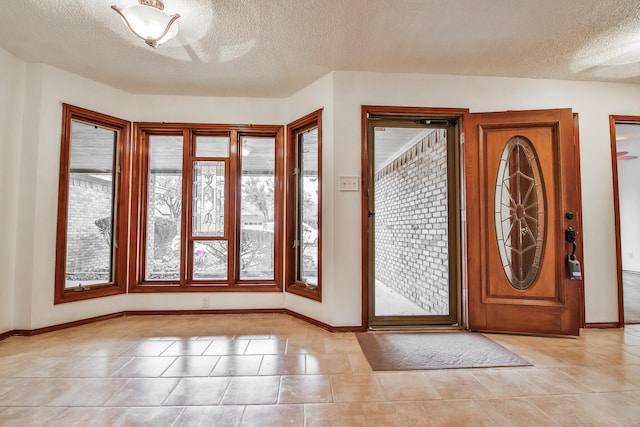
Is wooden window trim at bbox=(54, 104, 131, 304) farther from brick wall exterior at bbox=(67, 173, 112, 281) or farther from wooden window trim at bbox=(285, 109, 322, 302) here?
wooden window trim at bbox=(285, 109, 322, 302)

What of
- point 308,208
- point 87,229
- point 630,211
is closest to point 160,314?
point 87,229

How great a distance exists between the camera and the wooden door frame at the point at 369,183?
10.1ft

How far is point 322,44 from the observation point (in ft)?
8.89

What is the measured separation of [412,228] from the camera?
15.9ft

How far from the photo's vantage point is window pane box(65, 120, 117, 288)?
331 centimetres

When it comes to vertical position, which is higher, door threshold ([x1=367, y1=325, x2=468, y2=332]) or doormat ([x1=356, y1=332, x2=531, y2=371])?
door threshold ([x1=367, y1=325, x2=468, y2=332])

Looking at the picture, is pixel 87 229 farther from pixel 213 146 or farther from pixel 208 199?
pixel 213 146

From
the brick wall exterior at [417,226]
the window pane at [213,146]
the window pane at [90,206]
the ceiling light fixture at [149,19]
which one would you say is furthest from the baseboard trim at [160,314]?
the ceiling light fixture at [149,19]

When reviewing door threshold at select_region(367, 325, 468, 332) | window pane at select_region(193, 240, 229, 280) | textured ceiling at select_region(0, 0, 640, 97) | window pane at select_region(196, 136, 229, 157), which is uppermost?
textured ceiling at select_region(0, 0, 640, 97)

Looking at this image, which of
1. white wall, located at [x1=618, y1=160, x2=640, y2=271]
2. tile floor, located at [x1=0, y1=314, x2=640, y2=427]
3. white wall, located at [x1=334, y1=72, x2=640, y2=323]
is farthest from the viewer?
white wall, located at [x1=618, y1=160, x2=640, y2=271]

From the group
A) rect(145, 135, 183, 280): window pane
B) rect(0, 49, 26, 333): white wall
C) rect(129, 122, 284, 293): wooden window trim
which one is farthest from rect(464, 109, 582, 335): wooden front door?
rect(0, 49, 26, 333): white wall

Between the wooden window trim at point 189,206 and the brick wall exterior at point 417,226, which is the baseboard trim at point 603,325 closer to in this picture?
the brick wall exterior at point 417,226

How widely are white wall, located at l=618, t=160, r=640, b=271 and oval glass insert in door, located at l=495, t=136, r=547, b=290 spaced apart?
19.8 ft

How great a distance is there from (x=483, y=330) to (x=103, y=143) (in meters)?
4.39
